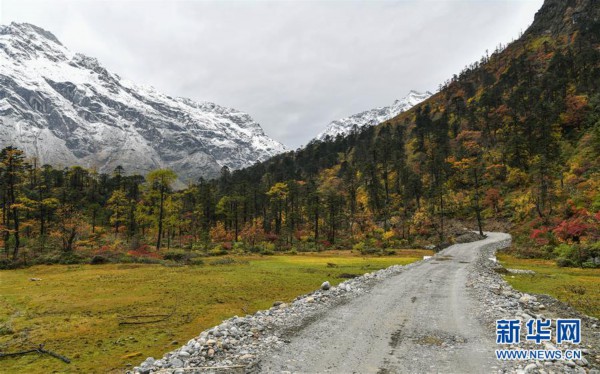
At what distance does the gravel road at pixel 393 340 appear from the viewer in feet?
30.9

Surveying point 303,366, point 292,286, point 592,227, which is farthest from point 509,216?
point 303,366

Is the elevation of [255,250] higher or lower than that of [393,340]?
lower

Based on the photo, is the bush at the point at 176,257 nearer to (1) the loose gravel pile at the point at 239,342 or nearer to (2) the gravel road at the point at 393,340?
(1) the loose gravel pile at the point at 239,342

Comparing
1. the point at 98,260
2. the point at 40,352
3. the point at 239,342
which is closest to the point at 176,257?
the point at 98,260

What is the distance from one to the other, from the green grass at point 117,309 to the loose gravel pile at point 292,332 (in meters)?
1.34

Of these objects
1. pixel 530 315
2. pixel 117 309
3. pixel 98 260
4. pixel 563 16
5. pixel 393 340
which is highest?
pixel 563 16

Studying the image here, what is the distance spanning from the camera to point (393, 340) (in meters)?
11.4

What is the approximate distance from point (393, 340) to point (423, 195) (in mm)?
83672

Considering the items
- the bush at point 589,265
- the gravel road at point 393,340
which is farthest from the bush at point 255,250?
the bush at point 589,265

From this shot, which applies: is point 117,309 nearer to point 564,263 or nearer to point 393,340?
point 393,340

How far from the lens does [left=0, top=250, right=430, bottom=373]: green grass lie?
10906 millimetres

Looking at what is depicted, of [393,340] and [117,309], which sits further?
[117,309]

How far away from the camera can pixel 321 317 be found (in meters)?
14.6

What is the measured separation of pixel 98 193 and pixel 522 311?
451 ft
